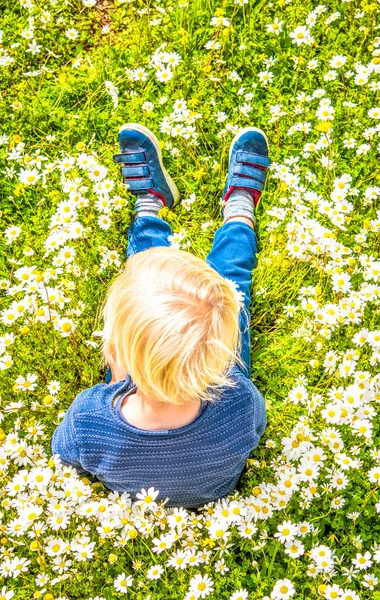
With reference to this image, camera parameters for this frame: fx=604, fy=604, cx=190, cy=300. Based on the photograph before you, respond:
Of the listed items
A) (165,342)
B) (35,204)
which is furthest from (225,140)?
(165,342)

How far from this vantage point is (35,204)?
316 cm

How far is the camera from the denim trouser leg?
107 inches

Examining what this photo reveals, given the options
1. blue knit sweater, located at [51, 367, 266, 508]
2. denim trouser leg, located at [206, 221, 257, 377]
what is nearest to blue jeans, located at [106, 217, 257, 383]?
denim trouser leg, located at [206, 221, 257, 377]

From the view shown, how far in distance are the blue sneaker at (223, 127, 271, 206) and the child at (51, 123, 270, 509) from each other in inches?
32.8

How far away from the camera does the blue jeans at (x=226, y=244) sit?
2721mm

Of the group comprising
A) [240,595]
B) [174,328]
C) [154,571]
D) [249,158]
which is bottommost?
[240,595]

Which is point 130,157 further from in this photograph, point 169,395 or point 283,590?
point 283,590

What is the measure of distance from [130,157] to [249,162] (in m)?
0.59

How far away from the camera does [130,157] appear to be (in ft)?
9.84

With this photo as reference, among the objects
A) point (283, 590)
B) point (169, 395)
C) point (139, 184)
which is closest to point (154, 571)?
point (283, 590)

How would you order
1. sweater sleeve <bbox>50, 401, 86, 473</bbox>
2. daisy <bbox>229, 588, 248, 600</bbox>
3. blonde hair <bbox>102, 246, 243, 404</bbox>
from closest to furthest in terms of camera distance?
blonde hair <bbox>102, 246, 243, 404</bbox> < sweater sleeve <bbox>50, 401, 86, 473</bbox> < daisy <bbox>229, 588, 248, 600</bbox>

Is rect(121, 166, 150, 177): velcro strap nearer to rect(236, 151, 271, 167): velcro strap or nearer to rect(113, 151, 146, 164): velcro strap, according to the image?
rect(113, 151, 146, 164): velcro strap

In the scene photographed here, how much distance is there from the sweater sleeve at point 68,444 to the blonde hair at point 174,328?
0.45 m

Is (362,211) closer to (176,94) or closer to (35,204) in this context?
(176,94)
